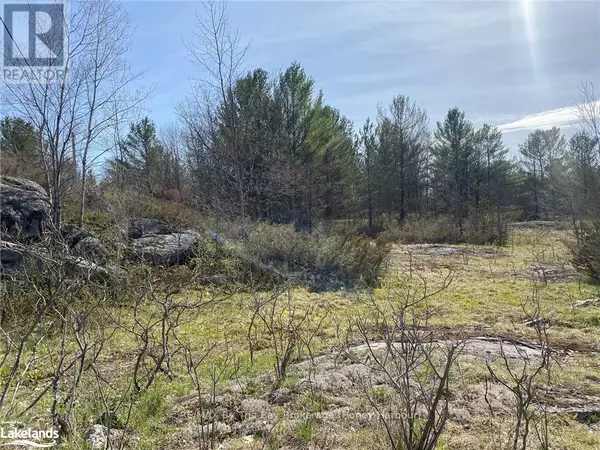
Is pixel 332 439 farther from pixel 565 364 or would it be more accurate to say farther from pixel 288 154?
pixel 288 154

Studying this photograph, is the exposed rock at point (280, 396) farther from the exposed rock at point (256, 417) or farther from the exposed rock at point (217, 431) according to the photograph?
the exposed rock at point (217, 431)

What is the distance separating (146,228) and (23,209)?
9.18ft

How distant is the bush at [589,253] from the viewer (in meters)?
9.14

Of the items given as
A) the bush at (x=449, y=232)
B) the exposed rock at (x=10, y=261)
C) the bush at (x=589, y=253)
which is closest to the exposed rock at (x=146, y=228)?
the exposed rock at (x=10, y=261)

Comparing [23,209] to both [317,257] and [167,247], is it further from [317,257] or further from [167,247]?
[317,257]

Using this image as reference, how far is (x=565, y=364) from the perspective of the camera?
13.0 feet

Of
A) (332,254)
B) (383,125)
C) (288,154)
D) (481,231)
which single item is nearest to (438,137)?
(383,125)

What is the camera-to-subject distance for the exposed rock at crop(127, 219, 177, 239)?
9578mm

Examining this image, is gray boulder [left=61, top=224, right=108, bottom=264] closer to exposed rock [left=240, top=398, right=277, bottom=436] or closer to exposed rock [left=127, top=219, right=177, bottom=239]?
exposed rock [left=127, top=219, right=177, bottom=239]

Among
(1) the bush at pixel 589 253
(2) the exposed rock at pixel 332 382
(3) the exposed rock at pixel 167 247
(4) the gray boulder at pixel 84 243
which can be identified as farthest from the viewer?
(1) the bush at pixel 589 253

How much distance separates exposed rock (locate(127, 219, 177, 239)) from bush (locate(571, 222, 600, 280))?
10.3 m

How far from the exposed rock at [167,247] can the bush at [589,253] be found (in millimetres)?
9610

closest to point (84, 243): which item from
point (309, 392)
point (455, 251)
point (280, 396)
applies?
point (280, 396)

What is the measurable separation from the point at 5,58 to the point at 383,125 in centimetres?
2155
